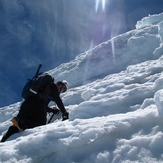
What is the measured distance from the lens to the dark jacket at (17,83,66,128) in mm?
3561

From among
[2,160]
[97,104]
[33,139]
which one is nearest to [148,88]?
[97,104]

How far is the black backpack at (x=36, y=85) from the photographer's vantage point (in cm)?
373

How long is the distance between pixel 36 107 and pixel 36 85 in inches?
16.0

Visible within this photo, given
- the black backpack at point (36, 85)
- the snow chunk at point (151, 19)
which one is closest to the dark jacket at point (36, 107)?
the black backpack at point (36, 85)

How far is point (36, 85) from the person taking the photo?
376cm

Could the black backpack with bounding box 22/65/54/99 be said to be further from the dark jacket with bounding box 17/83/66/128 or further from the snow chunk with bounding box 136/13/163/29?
the snow chunk with bounding box 136/13/163/29

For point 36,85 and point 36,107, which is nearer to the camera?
A: point 36,107

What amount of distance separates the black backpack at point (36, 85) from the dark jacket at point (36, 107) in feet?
0.23

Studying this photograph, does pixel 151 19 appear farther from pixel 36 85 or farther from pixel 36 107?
pixel 36 107

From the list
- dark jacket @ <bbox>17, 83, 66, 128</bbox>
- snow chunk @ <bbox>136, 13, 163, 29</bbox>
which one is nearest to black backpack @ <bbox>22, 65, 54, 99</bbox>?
dark jacket @ <bbox>17, 83, 66, 128</bbox>

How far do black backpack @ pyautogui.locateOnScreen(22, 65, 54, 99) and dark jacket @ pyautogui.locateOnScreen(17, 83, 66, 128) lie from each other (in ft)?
0.23

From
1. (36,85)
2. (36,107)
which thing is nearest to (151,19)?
(36,85)

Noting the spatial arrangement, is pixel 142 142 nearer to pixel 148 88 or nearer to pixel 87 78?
pixel 148 88

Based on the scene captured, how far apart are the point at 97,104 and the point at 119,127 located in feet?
3.88
